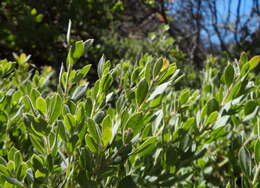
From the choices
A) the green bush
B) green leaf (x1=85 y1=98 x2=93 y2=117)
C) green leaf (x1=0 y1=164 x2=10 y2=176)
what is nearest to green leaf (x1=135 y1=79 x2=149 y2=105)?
the green bush

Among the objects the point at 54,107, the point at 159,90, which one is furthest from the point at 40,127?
the point at 159,90

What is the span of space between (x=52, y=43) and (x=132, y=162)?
2.49 metres

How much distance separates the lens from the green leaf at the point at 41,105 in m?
0.63

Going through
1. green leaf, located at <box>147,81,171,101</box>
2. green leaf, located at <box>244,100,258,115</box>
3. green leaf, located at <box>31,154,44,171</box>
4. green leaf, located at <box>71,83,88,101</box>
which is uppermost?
green leaf, located at <box>147,81,171,101</box>

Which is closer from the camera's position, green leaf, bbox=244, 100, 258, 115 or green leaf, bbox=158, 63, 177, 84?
green leaf, bbox=158, 63, 177, 84

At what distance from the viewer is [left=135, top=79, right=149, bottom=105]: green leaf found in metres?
0.64

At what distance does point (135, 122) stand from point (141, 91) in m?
0.10

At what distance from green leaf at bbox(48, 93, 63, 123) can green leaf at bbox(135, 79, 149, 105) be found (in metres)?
0.17

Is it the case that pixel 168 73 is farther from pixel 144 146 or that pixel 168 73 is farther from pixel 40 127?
pixel 40 127

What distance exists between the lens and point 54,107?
0.63 metres

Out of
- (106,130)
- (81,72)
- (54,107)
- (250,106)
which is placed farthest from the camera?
(250,106)

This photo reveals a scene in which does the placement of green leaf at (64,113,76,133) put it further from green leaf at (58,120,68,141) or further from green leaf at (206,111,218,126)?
green leaf at (206,111,218,126)

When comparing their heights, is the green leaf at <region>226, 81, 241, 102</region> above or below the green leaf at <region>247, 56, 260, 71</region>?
below

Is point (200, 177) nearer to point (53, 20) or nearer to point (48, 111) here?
point (48, 111)
